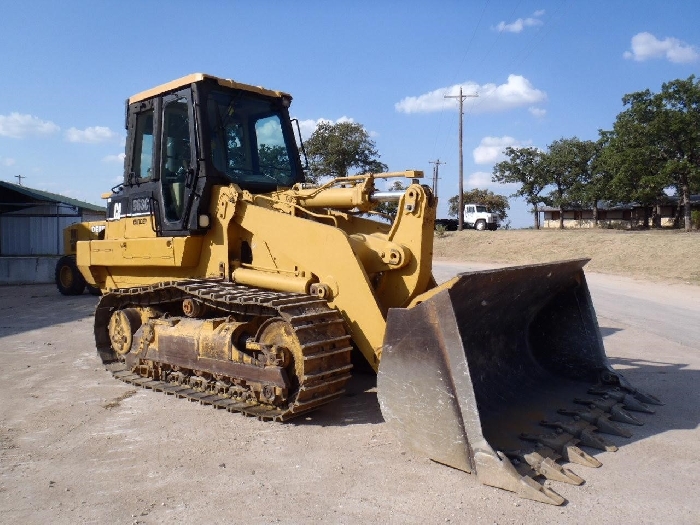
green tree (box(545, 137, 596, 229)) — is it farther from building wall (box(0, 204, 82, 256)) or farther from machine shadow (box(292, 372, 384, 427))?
machine shadow (box(292, 372, 384, 427))

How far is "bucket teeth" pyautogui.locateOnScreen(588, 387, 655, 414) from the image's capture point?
5309mm

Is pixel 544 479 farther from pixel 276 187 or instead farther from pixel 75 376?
pixel 75 376

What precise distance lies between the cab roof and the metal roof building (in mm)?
17454

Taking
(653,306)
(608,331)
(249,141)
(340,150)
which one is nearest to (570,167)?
(340,150)

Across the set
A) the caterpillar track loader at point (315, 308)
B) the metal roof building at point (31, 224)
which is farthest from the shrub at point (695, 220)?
the caterpillar track loader at point (315, 308)

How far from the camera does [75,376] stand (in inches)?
279

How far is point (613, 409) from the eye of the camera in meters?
5.07

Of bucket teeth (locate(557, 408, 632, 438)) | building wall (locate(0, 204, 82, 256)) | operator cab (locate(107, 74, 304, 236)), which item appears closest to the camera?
bucket teeth (locate(557, 408, 632, 438))

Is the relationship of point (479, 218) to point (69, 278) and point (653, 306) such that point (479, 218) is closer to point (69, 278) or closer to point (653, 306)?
point (653, 306)

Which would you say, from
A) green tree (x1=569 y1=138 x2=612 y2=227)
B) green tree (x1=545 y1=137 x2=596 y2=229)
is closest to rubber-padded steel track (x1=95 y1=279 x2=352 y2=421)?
green tree (x1=569 y1=138 x2=612 y2=227)

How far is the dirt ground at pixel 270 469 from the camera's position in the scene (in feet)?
11.7

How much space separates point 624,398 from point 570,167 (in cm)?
5131

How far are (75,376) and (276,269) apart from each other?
3.06m

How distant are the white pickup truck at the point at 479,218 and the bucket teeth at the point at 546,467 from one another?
43573mm
